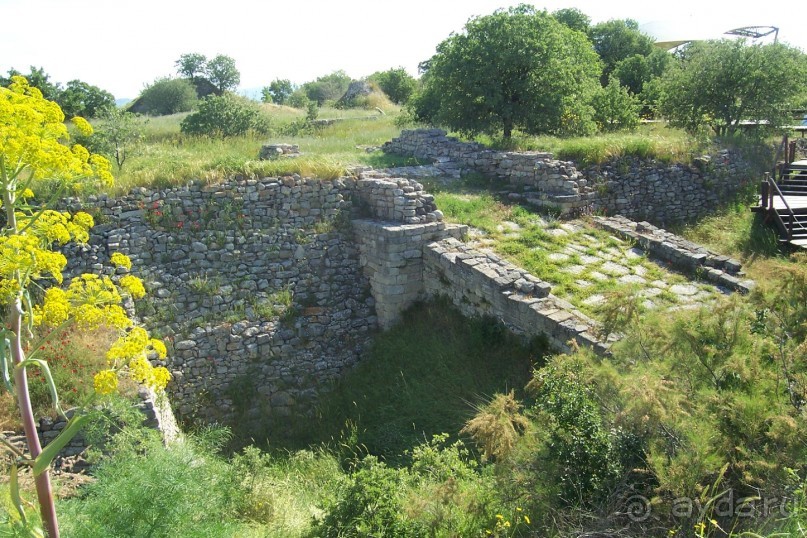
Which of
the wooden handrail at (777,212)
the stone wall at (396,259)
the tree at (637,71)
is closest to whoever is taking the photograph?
the stone wall at (396,259)

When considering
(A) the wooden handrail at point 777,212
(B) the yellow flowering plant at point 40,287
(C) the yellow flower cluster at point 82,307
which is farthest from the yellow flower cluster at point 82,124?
(A) the wooden handrail at point 777,212

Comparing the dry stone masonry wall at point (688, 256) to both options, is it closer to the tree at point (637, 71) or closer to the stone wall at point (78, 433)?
the stone wall at point (78, 433)

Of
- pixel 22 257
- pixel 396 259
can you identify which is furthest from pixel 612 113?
pixel 22 257

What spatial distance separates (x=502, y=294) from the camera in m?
9.05

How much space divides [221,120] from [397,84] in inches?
738

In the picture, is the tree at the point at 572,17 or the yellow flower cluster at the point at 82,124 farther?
the tree at the point at 572,17

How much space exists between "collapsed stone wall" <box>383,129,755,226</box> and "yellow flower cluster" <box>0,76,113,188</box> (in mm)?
9677

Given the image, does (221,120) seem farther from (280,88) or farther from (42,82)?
(280,88)

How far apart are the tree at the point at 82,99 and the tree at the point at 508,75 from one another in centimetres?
1502

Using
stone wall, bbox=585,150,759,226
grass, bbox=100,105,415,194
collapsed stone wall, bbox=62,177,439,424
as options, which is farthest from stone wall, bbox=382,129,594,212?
collapsed stone wall, bbox=62,177,439,424

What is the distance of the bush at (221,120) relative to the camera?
17.1 metres

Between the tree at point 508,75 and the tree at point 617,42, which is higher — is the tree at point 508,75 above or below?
below

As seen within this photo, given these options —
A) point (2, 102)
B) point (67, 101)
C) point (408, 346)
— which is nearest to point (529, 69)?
point (408, 346)

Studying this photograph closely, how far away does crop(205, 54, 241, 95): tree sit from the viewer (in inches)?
1528
